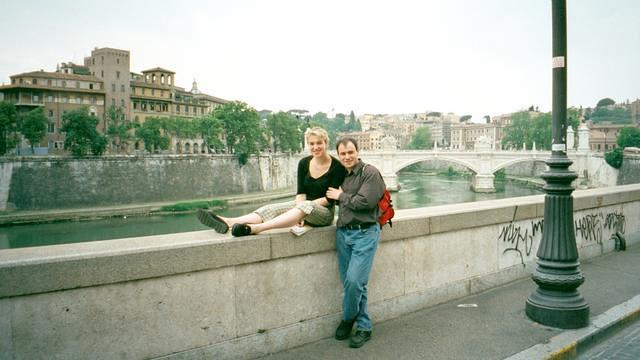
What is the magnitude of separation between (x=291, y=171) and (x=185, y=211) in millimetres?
23867

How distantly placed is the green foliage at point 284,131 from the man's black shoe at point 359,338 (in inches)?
2326

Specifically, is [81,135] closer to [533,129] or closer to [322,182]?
[322,182]

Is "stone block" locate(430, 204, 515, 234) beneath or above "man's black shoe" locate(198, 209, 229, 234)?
beneath

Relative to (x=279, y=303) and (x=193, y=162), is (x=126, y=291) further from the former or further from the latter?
(x=193, y=162)

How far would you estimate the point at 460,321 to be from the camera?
13.5ft

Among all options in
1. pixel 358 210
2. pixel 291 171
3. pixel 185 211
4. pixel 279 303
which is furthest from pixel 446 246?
pixel 291 171

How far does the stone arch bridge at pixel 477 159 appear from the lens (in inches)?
1867

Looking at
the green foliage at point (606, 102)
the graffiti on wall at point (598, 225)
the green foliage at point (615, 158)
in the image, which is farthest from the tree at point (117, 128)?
the green foliage at point (606, 102)

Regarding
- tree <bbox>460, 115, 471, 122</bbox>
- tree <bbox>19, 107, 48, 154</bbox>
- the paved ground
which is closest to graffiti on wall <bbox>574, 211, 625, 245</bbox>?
the paved ground

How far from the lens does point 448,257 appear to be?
4730 mm

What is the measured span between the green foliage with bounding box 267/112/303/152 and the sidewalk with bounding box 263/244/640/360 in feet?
191

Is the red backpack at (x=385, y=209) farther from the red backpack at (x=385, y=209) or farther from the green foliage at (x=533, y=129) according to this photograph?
the green foliage at (x=533, y=129)

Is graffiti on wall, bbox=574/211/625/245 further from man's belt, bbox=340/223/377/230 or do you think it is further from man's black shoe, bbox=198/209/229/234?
man's black shoe, bbox=198/209/229/234

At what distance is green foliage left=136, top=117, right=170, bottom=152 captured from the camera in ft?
175
